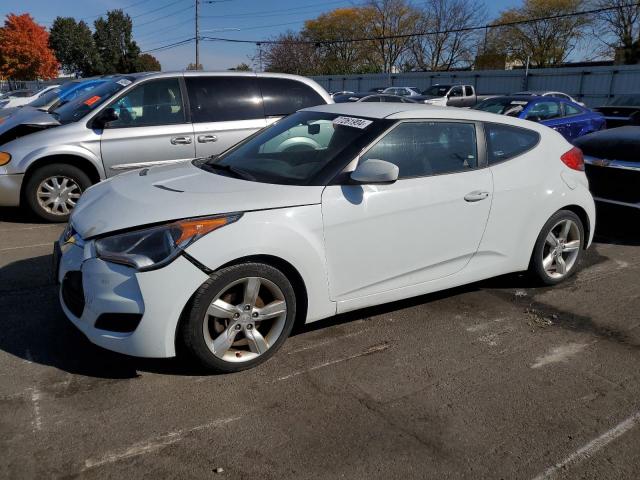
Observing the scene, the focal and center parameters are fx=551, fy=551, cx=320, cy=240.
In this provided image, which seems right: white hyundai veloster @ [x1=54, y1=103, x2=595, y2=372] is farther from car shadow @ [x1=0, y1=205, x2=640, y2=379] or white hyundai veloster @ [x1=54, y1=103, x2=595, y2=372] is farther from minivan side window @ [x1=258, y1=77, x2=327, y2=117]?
minivan side window @ [x1=258, y1=77, x2=327, y2=117]

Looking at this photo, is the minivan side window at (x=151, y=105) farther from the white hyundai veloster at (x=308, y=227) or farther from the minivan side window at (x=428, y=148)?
the minivan side window at (x=428, y=148)

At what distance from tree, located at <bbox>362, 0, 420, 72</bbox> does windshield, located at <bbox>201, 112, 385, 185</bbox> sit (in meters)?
69.6

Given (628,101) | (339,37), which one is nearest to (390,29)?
(339,37)

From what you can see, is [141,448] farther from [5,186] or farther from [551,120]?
[551,120]

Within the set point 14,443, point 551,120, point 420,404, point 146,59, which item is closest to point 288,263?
point 420,404

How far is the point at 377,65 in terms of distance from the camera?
7319 centimetres

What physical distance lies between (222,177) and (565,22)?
214ft

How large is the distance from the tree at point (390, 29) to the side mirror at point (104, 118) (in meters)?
67.7

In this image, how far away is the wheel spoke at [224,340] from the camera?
3.18 m

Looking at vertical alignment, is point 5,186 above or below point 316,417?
above

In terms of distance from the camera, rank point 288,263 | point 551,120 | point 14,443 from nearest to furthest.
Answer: point 14,443 → point 288,263 → point 551,120

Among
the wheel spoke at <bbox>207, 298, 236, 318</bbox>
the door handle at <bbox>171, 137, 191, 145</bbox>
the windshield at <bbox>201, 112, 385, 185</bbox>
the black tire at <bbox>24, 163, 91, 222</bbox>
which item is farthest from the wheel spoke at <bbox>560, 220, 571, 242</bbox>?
the black tire at <bbox>24, 163, 91, 222</bbox>

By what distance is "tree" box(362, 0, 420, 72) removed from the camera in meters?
70.8

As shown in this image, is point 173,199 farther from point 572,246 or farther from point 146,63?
point 146,63
